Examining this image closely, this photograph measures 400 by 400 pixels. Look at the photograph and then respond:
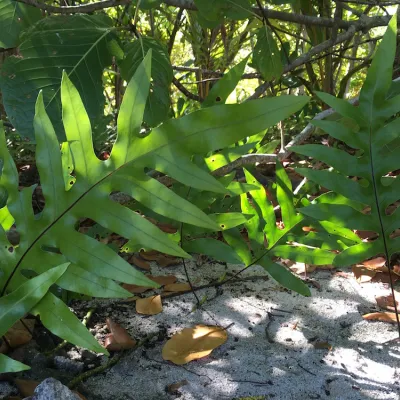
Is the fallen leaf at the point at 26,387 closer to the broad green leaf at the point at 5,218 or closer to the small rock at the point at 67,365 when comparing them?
the small rock at the point at 67,365

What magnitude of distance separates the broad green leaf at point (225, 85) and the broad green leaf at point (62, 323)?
631 millimetres

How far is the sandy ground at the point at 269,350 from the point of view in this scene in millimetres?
979

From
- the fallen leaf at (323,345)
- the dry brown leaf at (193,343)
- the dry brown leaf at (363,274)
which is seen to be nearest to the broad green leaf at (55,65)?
the dry brown leaf at (193,343)

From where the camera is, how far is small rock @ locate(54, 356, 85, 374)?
1026 mm

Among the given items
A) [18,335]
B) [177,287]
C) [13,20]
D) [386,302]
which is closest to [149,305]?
[177,287]

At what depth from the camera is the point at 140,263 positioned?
163 centimetres

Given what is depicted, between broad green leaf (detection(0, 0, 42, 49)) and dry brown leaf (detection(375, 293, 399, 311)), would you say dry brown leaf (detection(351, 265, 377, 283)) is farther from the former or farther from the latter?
broad green leaf (detection(0, 0, 42, 49))

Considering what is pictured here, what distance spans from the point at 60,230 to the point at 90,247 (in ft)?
0.23

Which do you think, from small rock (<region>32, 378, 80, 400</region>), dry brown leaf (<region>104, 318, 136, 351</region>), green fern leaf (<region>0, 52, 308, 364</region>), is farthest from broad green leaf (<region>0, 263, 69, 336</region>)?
dry brown leaf (<region>104, 318, 136, 351</region>)

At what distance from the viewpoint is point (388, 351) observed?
1.13 metres

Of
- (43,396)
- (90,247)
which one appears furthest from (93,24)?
(43,396)

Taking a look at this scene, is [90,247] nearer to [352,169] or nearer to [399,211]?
[352,169]

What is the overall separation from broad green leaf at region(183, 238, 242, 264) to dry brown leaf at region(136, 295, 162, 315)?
0.17m

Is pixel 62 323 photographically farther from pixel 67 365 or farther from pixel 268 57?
pixel 268 57
